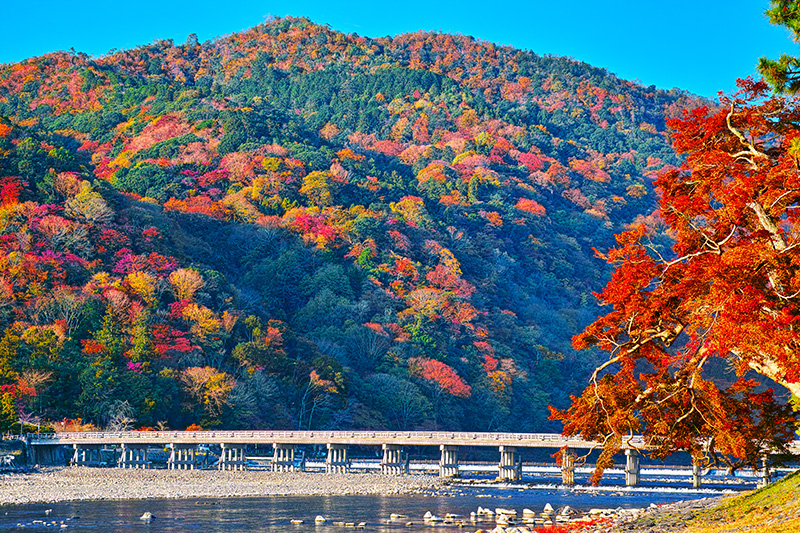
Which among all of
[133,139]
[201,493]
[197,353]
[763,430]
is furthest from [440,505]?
[133,139]

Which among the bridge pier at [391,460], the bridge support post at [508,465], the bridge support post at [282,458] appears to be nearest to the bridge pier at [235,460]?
the bridge support post at [282,458]

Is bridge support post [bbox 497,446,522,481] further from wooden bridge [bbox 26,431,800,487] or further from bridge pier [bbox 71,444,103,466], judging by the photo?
bridge pier [bbox 71,444,103,466]

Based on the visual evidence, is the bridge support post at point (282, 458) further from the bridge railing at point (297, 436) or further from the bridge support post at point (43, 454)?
the bridge support post at point (43, 454)

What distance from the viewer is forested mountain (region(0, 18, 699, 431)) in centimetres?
6291

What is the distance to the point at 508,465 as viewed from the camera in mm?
56312

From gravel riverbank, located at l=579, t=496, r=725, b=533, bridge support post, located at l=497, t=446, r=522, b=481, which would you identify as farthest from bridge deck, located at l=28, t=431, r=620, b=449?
gravel riverbank, located at l=579, t=496, r=725, b=533

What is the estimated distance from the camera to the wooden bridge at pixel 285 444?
53.5 meters

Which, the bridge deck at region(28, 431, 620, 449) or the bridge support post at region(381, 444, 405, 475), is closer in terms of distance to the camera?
the bridge deck at region(28, 431, 620, 449)

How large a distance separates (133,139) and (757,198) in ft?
370

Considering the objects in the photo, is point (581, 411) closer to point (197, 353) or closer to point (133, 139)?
point (197, 353)

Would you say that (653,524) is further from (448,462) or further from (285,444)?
(285,444)

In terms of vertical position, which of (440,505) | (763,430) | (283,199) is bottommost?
(440,505)

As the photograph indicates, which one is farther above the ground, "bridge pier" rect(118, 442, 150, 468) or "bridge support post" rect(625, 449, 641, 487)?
"bridge pier" rect(118, 442, 150, 468)

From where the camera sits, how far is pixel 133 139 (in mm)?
119750
